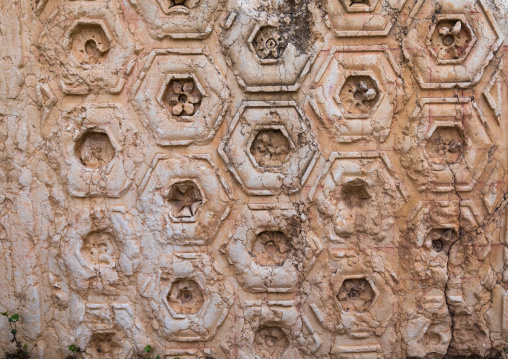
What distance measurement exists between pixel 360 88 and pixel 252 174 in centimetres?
99

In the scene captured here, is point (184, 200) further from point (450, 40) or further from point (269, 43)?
point (450, 40)

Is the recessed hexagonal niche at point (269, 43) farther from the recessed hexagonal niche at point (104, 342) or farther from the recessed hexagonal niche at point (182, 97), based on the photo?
the recessed hexagonal niche at point (104, 342)

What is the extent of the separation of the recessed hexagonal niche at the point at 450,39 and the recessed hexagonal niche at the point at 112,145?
2.25 metres

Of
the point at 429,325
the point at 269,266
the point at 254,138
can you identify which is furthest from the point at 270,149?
the point at 429,325

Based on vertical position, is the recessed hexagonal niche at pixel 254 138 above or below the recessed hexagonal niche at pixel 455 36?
below

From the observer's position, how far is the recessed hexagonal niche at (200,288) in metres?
2.49

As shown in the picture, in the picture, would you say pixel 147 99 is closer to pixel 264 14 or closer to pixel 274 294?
pixel 264 14

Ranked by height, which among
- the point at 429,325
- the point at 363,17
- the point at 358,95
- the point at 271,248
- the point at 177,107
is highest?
the point at 363,17

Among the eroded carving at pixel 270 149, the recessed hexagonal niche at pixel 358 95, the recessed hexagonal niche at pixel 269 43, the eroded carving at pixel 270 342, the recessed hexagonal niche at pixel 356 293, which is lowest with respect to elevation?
the eroded carving at pixel 270 342

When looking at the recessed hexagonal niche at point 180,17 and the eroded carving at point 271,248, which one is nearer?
the recessed hexagonal niche at point 180,17

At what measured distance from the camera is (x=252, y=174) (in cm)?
246

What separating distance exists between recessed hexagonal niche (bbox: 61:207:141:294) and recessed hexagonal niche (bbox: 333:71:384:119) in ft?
5.64

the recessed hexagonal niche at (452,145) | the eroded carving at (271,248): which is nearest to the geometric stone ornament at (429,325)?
the recessed hexagonal niche at (452,145)

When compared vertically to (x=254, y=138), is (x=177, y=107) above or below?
above
